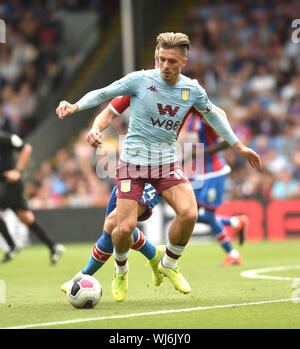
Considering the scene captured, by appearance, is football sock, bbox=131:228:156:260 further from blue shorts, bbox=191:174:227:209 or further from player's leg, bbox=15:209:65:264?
player's leg, bbox=15:209:65:264

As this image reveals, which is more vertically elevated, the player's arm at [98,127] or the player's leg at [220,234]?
the player's arm at [98,127]

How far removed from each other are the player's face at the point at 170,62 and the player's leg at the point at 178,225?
3.19ft

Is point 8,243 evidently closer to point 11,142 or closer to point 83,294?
point 11,142

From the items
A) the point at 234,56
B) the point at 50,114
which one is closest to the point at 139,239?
the point at 234,56

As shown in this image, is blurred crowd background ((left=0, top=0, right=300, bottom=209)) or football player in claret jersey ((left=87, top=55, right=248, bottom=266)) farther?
blurred crowd background ((left=0, top=0, right=300, bottom=209))

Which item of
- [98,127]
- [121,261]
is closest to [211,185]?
[121,261]

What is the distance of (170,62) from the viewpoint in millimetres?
6844

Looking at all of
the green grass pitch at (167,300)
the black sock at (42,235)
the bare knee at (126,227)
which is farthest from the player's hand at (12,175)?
the bare knee at (126,227)

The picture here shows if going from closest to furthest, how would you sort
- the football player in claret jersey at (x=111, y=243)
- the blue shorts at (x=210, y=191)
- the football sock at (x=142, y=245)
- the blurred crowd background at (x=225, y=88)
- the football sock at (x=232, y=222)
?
the football player in claret jersey at (x=111, y=243), the football sock at (x=142, y=245), the blue shorts at (x=210, y=191), the football sock at (x=232, y=222), the blurred crowd background at (x=225, y=88)

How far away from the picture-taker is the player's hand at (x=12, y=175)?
12.5m

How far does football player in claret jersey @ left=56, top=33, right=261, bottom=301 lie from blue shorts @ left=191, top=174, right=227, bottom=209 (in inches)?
171

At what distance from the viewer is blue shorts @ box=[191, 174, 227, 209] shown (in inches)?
454

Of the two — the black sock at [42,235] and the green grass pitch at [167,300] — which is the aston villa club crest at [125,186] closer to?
the green grass pitch at [167,300]

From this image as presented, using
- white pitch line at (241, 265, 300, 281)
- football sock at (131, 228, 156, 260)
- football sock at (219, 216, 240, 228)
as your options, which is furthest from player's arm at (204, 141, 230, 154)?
football sock at (131, 228, 156, 260)
